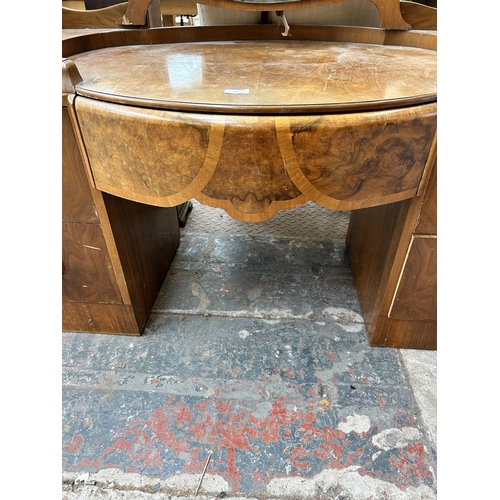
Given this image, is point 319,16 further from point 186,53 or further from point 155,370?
point 155,370

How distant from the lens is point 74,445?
765mm

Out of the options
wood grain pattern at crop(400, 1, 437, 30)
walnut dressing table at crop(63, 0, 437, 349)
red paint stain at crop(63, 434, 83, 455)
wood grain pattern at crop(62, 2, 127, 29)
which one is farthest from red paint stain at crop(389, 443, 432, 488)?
wood grain pattern at crop(62, 2, 127, 29)

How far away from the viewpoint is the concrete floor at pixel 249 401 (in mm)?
706

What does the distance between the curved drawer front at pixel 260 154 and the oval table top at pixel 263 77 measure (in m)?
0.02

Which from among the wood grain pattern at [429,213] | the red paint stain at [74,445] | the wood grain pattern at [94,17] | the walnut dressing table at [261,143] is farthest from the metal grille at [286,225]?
the red paint stain at [74,445]

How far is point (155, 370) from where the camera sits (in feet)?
3.00

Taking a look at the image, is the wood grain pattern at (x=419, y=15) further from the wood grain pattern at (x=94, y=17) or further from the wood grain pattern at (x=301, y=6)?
the wood grain pattern at (x=94, y=17)

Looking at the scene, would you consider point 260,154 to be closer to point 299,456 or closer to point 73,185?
point 73,185

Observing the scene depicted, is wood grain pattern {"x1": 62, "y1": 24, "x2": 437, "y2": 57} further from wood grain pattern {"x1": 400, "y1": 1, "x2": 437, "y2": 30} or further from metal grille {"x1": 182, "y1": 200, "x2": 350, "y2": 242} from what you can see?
metal grille {"x1": 182, "y1": 200, "x2": 350, "y2": 242}

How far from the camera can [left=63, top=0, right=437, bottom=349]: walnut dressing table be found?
54cm

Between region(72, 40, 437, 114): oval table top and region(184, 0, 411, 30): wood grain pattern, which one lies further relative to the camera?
region(184, 0, 411, 30): wood grain pattern

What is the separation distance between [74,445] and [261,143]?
2.39 ft

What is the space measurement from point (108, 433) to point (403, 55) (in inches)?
42.5

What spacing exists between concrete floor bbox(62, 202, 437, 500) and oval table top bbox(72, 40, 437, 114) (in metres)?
0.63
